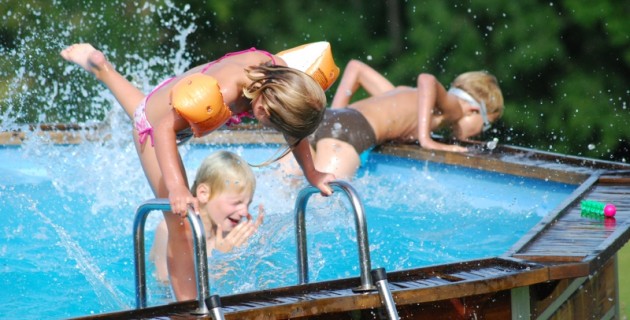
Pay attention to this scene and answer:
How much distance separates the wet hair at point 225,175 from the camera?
12.9 ft

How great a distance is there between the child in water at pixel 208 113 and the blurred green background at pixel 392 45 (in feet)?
15.4

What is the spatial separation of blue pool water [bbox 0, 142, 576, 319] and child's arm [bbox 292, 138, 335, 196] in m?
0.62

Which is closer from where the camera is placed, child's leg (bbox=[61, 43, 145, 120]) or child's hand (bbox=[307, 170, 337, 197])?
child's hand (bbox=[307, 170, 337, 197])

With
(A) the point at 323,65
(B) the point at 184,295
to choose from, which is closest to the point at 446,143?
(A) the point at 323,65

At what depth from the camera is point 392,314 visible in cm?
290

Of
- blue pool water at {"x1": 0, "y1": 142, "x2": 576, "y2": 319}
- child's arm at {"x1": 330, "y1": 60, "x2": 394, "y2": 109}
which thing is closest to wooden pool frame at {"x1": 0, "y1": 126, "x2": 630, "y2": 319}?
blue pool water at {"x1": 0, "y1": 142, "x2": 576, "y2": 319}

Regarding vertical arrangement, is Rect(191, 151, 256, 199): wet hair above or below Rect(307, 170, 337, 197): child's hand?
above

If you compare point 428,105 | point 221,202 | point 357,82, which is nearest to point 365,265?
point 221,202

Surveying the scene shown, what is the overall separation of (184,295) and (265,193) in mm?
1958

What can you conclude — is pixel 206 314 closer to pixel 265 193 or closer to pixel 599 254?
pixel 599 254

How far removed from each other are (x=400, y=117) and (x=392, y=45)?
4043 millimetres

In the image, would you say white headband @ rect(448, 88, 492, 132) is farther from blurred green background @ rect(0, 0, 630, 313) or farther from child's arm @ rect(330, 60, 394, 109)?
blurred green background @ rect(0, 0, 630, 313)

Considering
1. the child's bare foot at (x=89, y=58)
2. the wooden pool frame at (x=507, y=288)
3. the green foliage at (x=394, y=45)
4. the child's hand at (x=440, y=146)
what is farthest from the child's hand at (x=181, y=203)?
the green foliage at (x=394, y=45)

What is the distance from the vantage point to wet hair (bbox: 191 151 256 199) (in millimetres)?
3941
